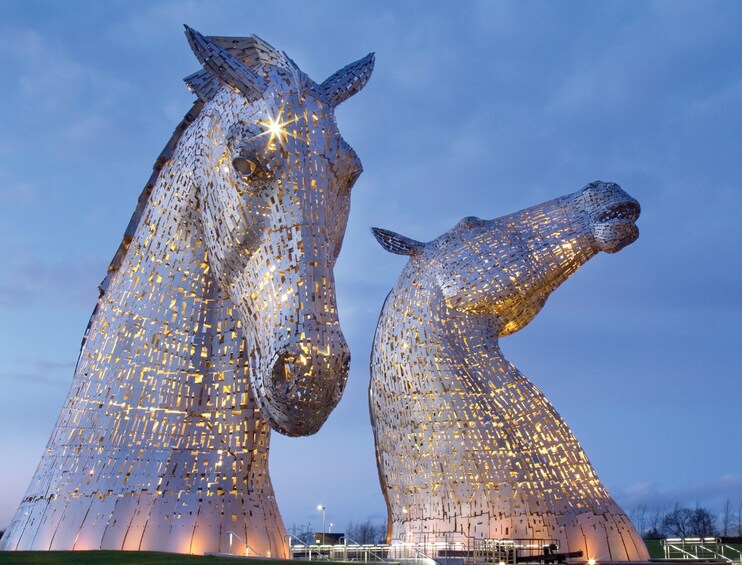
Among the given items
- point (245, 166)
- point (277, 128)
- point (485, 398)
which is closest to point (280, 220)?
point (245, 166)

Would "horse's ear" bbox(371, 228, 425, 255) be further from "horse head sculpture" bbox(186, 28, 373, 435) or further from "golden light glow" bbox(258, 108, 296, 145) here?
"golden light glow" bbox(258, 108, 296, 145)

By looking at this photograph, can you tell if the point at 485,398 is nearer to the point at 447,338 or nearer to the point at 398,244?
the point at 447,338

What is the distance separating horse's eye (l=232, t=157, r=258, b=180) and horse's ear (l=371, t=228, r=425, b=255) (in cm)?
813

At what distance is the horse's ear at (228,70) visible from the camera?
14.1ft

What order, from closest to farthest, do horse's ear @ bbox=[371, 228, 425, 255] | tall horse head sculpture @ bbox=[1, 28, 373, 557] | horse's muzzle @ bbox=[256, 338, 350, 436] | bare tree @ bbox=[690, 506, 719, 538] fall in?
horse's muzzle @ bbox=[256, 338, 350, 436] < tall horse head sculpture @ bbox=[1, 28, 373, 557] < horse's ear @ bbox=[371, 228, 425, 255] < bare tree @ bbox=[690, 506, 719, 538]

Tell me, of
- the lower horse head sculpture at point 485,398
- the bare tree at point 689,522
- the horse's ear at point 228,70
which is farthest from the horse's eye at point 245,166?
the bare tree at point 689,522

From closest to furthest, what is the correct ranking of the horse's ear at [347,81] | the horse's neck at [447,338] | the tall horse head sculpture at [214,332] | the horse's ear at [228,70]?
the tall horse head sculpture at [214,332] → the horse's ear at [228,70] → the horse's ear at [347,81] → the horse's neck at [447,338]

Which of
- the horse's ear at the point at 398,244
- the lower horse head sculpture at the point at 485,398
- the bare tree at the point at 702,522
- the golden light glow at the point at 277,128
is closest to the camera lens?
the golden light glow at the point at 277,128

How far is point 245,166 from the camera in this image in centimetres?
405

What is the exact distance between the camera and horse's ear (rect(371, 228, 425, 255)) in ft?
39.9

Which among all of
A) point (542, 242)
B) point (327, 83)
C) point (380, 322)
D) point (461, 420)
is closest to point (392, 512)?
point (461, 420)

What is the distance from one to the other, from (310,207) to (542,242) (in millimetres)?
7978

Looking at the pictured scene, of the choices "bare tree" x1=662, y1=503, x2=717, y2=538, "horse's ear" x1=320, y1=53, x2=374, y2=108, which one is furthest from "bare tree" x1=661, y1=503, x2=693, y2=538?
"horse's ear" x1=320, y1=53, x2=374, y2=108

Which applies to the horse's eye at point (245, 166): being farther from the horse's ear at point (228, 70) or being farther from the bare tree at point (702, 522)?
the bare tree at point (702, 522)
